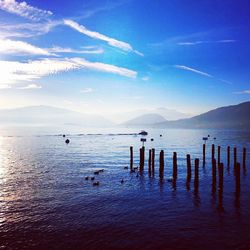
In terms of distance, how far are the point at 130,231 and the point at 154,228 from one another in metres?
2.19

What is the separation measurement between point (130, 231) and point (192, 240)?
508 centimetres

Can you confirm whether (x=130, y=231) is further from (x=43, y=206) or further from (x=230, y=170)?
(x=230, y=170)

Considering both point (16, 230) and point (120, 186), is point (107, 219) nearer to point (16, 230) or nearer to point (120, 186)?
point (16, 230)

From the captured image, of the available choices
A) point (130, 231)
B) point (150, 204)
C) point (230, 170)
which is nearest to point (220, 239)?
point (130, 231)

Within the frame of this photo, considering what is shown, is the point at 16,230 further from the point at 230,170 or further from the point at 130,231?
the point at 230,170

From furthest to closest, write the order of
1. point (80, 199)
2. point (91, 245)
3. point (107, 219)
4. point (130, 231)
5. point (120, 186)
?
1. point (120, 186)
2. point (80, 199)
3. point (107, 219)
4. point (130, 231)
5. point (91, 245)

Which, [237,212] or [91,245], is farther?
[237,212]

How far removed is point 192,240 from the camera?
21188mm

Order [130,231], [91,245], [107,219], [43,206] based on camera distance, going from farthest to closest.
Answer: [43,206] → [107,219] → [130,231] → [91,245]

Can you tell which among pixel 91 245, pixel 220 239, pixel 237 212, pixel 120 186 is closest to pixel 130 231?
pixel 91 245

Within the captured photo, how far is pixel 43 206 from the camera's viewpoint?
95.8 ft

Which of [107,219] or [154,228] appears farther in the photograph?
[107,219]

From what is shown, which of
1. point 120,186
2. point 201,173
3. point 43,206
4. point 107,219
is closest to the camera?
point 107,219

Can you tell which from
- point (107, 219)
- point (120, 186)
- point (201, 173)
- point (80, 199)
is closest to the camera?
point (107, 219)
